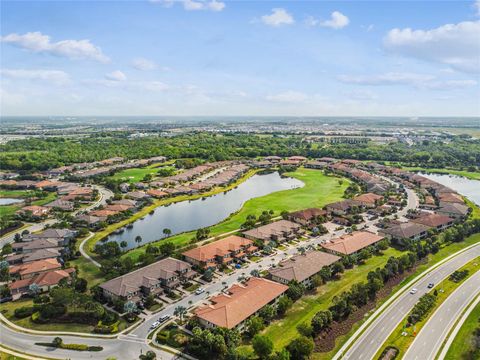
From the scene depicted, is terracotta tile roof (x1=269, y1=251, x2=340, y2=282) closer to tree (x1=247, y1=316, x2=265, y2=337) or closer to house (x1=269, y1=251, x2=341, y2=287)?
house (x1=269, y1=251, x2=341, y2=287)

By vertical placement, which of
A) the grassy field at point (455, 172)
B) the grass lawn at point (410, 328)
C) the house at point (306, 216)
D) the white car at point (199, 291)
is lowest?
the grass lawn at point (410, 328)

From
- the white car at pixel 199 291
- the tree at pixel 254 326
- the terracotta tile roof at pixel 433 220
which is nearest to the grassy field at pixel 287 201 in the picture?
the white car at pixel 199 291

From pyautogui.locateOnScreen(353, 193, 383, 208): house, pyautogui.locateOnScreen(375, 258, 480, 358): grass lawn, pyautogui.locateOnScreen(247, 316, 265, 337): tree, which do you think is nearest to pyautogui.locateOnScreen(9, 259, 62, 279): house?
pyautogui.locateOnScreen(247, 316, 265, 337): tree

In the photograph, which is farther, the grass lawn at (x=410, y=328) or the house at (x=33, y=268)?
the house at (x=33, y=268)

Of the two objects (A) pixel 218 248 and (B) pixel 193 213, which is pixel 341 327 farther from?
(B) pixel 193 213

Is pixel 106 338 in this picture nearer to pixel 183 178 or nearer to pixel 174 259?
pixel 174 259

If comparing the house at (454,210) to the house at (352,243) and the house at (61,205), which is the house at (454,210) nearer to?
the house at (352,243)
